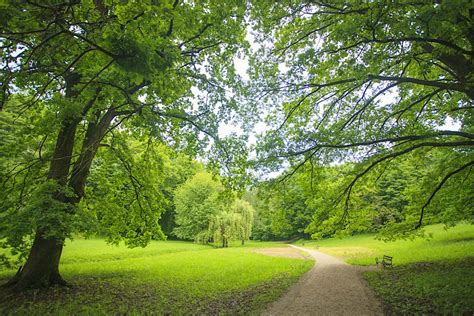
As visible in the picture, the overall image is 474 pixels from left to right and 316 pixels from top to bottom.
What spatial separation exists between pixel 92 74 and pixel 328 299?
29.4ft

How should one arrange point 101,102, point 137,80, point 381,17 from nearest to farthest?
point 137,80
point 381,17
point 101,102

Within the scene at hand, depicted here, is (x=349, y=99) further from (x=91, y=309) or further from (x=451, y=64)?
(x=91, y=309)

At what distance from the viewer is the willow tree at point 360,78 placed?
508 cm

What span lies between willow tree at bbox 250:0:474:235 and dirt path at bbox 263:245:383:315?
2.61m

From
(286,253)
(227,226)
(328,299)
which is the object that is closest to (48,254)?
(328,299)

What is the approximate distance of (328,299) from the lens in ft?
27.0

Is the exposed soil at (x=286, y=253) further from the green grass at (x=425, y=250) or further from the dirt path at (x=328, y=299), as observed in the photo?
the dirt path at (x=328, y=299)

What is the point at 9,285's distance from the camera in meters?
7.56

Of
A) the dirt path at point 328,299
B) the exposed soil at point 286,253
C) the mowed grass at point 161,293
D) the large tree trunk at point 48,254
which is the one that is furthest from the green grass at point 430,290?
the exposed soil at point 286,253

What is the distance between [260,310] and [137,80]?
22.4 feet

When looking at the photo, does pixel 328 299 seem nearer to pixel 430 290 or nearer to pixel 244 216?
pixel 430 290

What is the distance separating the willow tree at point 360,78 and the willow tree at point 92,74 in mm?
1571

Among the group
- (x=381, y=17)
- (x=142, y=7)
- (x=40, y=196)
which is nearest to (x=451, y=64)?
(x=381, y=17)

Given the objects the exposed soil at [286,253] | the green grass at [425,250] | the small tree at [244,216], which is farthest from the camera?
the small tree at [244,216]
